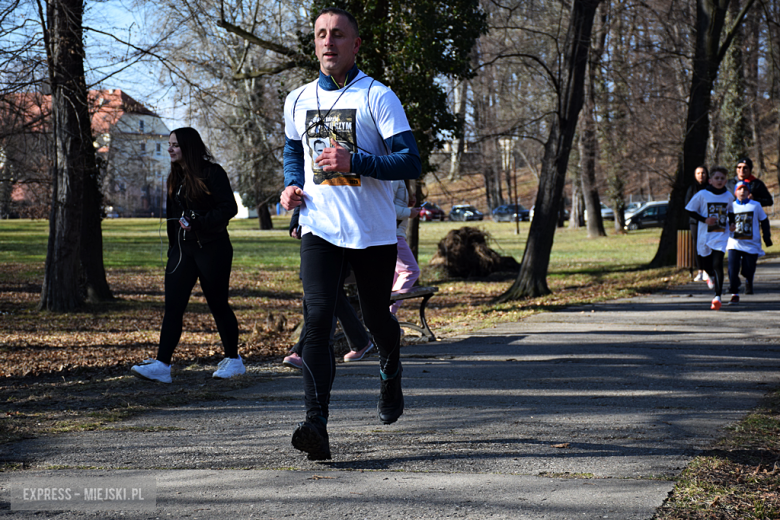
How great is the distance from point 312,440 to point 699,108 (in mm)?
16969

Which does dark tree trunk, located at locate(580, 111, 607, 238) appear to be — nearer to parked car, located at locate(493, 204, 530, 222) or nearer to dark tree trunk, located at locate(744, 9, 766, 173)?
dark tree trunk, located at locate(744, 9, 766, 173)

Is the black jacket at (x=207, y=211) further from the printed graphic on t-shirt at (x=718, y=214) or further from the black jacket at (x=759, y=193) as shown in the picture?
the black jacket at (x=759, y=193)

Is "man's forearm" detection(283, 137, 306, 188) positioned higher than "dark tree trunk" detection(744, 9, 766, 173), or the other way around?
"dark tree trunk" detection(744, 9, 766, 173)

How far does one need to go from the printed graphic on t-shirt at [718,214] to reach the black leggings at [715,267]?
0.34m

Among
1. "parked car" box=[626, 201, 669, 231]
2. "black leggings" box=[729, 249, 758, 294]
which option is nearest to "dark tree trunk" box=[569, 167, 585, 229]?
"parked car" box=[626, 201, 669, 231]

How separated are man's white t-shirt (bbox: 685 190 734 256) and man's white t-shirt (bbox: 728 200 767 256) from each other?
159mm

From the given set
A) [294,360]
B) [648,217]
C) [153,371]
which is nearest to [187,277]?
[153,371]

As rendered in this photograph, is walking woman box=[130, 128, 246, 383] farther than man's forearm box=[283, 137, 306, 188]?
Yes

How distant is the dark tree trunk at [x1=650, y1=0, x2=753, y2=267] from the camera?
18.0m

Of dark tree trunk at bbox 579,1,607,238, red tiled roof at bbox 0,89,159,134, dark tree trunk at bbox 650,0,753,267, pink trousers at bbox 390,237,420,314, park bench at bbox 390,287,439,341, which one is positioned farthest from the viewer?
dark tree trunk at bbox 579,1,607,238

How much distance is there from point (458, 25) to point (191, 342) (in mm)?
6369

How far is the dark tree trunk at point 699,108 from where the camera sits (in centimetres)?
1802

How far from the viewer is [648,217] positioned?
1887 inches

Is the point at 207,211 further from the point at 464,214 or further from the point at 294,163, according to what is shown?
the point at 464,214
